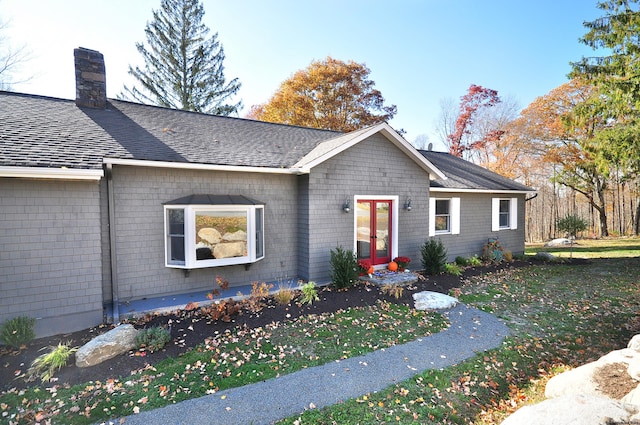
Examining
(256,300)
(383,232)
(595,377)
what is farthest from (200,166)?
(595,377)

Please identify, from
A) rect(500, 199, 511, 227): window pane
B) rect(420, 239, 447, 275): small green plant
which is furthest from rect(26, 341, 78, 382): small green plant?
rect(500, 199, 511, 227): window pane

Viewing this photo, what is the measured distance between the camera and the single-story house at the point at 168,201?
5574mm

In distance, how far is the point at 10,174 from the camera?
511 centimetres

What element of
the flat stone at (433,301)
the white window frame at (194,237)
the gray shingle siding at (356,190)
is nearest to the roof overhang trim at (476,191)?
the gray shingle siding at (356,190)

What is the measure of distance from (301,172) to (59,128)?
18.6 feet

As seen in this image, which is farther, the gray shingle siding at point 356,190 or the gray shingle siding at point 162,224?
the gray shingle siding at point 356,190

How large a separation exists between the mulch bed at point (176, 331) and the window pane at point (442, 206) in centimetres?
394

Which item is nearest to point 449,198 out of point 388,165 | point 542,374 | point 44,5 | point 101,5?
point 388,165

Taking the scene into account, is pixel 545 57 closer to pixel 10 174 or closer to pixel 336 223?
pixel 336 223

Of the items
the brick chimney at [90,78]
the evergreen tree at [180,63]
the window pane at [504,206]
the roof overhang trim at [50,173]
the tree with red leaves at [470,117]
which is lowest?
the window pane at [504,206]

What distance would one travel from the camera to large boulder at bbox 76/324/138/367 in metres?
4.54

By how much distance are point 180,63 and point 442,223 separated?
21.2 meters

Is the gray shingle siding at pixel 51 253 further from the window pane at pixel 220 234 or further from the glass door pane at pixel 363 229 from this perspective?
the glass door pane at pixel 363 229

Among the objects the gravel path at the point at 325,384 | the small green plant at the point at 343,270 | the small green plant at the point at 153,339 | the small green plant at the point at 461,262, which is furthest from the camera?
the small green plant at the point at 461,262
